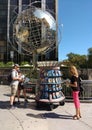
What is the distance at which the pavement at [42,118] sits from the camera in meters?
8.76

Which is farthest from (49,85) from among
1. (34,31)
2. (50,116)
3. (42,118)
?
(34,31)

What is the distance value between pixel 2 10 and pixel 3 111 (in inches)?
2203

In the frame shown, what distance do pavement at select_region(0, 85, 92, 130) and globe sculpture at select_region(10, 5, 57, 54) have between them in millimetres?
2617

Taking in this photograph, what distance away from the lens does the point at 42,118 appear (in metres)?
9.87

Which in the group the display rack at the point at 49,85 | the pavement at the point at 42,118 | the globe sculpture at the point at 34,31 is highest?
the globe sculpture at the point at 34,31

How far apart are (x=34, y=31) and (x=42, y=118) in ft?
16.2

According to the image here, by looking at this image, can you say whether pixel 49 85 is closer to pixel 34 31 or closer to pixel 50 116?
pixel 50 116

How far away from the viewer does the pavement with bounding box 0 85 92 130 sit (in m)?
8.76

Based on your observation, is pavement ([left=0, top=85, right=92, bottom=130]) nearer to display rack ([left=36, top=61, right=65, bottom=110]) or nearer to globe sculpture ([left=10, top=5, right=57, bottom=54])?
display rack ([left=36, top=61, right=65, bottom=110])

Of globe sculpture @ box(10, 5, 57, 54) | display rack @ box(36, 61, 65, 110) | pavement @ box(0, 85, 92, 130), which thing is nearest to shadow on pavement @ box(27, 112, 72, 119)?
pavement @ box(0, 85, 92, 130)

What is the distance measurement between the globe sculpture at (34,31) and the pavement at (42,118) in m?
2.62

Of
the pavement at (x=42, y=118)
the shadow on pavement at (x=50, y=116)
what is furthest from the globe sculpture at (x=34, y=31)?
the shadow on pavement at (x=50, y=116)

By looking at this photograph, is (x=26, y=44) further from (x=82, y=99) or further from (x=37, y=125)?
(x=37, y=125)

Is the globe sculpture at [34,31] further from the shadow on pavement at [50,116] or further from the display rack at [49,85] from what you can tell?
the shadow on pavement at [50,116]
